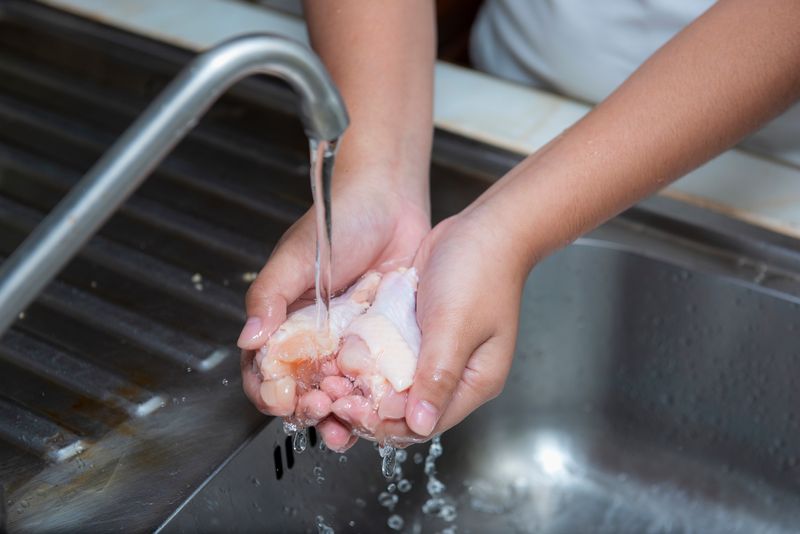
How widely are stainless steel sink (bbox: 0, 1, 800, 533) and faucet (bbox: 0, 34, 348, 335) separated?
36cm

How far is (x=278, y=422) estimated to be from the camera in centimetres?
86

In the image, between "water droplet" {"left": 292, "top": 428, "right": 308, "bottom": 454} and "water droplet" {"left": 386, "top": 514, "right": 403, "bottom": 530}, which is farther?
"water droplet" {"left": 386, "top": 514, "right": 403, "bottom": 530}

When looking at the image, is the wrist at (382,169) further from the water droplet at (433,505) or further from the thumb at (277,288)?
the water droplet at (433,505)

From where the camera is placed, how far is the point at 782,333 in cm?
98

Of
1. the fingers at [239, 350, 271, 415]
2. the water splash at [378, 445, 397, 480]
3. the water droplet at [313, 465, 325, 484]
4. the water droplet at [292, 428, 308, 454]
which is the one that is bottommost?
the water splash at [378, 445, 397, 480]

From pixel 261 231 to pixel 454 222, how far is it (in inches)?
9.4

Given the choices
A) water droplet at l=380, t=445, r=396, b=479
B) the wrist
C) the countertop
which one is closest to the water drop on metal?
water droplet at l=380, t=445, r=396, b=479

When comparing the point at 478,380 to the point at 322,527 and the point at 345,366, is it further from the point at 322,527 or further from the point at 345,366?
the point at 322,527

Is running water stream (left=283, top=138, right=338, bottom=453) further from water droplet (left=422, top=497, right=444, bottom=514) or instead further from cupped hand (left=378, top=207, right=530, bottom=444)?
water droplet (left=422, top=497, right=444, bottom=514)

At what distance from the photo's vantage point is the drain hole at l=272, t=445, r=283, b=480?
875 millimetres

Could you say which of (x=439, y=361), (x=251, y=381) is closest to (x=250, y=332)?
(x=251, y=381)

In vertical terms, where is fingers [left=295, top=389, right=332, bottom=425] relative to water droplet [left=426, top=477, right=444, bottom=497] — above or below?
below

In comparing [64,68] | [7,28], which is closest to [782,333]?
[64,68]

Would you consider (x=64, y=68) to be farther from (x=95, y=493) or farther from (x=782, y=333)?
(x=782, y=333)
